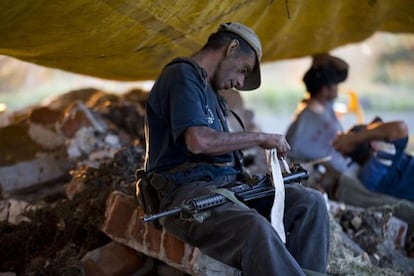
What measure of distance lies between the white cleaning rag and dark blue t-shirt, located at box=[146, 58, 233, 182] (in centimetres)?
32

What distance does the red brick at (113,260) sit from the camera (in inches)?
139

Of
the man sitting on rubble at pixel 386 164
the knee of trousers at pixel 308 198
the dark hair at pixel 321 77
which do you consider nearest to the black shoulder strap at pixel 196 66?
the knee of trousers at pixel 308 198

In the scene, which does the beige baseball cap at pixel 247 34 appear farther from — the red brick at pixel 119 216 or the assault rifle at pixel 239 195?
the red brick at pixel 119 216

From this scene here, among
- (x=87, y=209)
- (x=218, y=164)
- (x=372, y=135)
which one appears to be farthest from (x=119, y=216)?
(x=372, y=135)

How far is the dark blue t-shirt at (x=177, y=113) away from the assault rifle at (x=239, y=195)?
0.25m

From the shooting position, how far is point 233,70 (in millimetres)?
3188

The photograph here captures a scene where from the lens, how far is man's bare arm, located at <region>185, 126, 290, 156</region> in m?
2.83

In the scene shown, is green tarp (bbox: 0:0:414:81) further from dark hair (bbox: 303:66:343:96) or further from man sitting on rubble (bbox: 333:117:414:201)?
man sitting on rubble (bbox: 333:117:414:201)

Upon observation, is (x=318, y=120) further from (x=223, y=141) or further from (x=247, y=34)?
(x=223, y=141)

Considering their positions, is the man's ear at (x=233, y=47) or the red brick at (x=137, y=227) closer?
the man's ear at (x=233, y=47)

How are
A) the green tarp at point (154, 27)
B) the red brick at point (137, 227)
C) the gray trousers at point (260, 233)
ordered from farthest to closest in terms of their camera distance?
the red brick at point (137, 227) < the green tarp at point (154, 27) < the gray trousers at point (260, 233)

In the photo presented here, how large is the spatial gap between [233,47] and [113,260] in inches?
57.7

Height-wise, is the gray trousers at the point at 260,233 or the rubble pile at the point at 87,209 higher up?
the gray trousers at the point at 260,233

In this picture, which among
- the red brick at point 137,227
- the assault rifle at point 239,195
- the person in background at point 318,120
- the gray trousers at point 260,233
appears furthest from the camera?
the person in background at point 318,120
